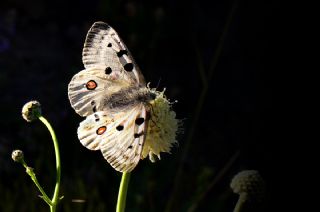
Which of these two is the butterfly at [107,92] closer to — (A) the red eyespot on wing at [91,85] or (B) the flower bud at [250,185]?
(A) the red eyespot on wing at [91,85]

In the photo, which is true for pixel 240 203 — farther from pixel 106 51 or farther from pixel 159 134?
pixel 106 51

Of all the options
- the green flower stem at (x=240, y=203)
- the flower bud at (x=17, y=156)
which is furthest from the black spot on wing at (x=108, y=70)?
the green flower stem at (x=240, y=203)

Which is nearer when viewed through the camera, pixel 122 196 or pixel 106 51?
pixel 122 196

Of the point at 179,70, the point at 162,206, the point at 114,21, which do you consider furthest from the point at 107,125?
the point at 179,70

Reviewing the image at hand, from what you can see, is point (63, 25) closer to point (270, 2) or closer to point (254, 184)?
point (270, 2)

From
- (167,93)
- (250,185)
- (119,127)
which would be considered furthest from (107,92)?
(167,93)

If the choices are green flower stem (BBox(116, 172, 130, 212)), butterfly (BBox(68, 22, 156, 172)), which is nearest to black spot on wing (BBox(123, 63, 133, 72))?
butterfly (BBox(68, 22, 156, 172))
